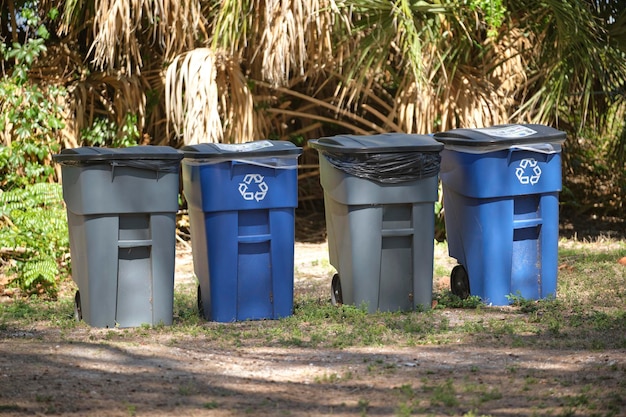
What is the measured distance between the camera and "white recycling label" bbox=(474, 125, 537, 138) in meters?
6.53

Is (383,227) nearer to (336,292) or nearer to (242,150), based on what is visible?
(336,292)

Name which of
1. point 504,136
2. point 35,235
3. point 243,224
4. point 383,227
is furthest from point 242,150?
point 35,235

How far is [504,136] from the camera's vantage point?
6.51 meters

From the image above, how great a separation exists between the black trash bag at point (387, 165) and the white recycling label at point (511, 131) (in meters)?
0.50

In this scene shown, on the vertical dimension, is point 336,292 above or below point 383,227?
below

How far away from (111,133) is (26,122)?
1.08m

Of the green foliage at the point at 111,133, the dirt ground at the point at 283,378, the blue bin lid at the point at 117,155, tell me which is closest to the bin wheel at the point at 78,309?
the dirt ground at the point at 283,378

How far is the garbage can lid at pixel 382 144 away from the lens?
20.5 feet

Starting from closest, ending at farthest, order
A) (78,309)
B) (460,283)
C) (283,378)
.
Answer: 1. (283,378)
2. (78,309)
3. (460,283)

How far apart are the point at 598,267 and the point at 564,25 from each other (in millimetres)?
2511

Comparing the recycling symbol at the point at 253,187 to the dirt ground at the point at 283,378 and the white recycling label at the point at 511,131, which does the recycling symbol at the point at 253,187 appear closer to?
the dirt ground at the point at 283,378

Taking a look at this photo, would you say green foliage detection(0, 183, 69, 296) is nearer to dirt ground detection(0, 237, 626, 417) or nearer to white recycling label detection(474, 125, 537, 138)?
dirt ground detection(0, 237, 626, 417)

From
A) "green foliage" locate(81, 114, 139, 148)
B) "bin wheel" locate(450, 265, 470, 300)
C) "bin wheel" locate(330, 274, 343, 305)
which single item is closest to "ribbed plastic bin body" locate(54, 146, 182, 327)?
"bin wheel" locate(330, 274, 343, 305)

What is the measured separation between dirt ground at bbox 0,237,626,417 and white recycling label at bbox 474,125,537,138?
163 centimetres
